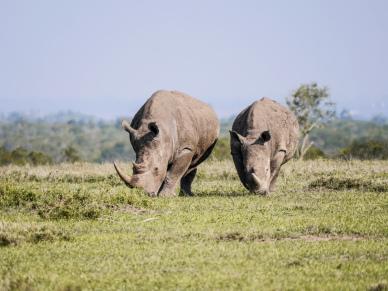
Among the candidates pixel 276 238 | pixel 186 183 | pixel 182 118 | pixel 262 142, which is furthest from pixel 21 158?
pixel 276 238

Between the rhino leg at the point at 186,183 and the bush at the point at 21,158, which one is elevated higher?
the rhino leg at the point at 186,183

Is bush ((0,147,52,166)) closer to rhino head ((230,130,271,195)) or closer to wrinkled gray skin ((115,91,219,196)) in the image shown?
wrinkled gray skin ((115,91,219,196))

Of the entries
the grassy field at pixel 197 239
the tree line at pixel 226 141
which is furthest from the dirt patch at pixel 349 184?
the tree line at pixel 226 141

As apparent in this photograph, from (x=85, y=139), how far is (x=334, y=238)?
121631 millimetres

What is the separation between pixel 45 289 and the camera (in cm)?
1056

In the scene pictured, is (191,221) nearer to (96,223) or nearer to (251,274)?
(96,223)

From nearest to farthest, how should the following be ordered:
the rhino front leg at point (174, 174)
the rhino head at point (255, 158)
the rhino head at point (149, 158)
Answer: the rhino head at point (149, 158)
the rhino head at point (255, 158)
the rhino front leg at point (174, 174)

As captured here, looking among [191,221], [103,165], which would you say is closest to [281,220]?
[191,221]

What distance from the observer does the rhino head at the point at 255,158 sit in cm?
1998

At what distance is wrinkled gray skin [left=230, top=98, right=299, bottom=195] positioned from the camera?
2009 centimetres

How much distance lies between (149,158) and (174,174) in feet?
4.40

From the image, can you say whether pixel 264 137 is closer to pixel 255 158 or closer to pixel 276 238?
pixel 255 158

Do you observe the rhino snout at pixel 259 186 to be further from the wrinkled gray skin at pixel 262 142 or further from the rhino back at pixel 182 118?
the rhino back at pixel 182 118

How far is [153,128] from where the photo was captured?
63.9 feet
